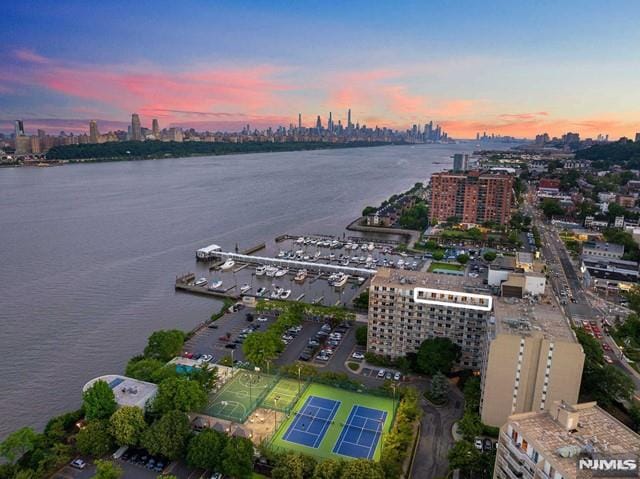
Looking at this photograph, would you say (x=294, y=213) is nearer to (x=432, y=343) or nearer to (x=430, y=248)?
(x=430, y=248)

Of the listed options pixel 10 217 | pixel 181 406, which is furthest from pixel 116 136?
pixel 181 406

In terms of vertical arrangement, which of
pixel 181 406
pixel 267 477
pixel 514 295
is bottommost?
pixel 267 477

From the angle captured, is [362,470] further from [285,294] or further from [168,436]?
[285,294]

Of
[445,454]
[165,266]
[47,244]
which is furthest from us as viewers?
[47,244]

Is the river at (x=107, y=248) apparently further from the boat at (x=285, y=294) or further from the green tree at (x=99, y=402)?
the boat at (x=285, y=294)

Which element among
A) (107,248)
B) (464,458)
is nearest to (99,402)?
(464,458)

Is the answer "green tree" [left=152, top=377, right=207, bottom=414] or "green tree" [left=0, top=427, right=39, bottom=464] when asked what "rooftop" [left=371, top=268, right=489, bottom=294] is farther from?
"green tree" [left=0, top=427, right=39, bottom=464]

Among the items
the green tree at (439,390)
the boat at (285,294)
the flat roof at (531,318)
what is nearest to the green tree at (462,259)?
the boat at (285,294)
